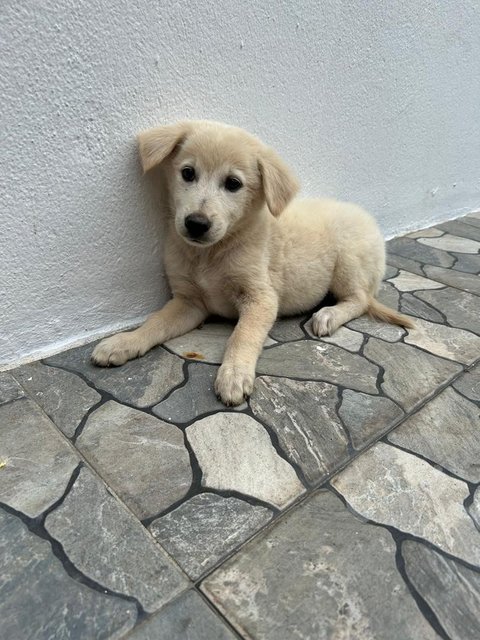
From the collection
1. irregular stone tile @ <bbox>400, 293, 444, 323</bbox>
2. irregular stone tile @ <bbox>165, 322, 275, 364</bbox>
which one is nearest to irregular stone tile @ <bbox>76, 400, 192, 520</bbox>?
irregular stone tile @ <bbox>165, 322, 275, 364</bbox>

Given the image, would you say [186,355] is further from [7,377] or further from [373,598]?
[373,598]

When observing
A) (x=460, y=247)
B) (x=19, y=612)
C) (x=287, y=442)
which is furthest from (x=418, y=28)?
(x=19, y=612)

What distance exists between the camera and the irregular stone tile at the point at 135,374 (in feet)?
5.65

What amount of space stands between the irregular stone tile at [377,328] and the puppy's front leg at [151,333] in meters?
0.83

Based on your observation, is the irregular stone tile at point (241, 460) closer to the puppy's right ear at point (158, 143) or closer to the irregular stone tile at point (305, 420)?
the irregular stone tile at point (305, 420)

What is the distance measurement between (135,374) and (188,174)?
87 cm

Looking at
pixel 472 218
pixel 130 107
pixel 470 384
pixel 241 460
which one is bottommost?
pixel 472 218

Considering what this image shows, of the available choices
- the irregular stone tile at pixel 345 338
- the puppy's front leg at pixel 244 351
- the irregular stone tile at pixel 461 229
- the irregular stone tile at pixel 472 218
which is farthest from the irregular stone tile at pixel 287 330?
the irregular stone tile at pixel 472 218

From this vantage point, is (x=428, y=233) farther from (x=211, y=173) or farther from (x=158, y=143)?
(x=158, y=143)

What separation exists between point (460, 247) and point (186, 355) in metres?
2.76

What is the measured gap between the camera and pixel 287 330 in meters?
2.34

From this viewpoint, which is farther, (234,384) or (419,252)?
(419,252)

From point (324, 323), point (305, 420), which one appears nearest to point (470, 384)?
point (324, 323)

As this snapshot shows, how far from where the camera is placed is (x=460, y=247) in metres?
3.66
